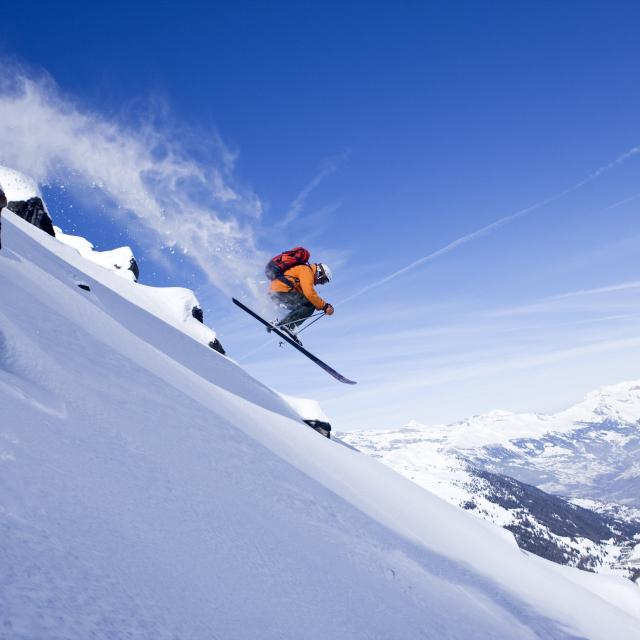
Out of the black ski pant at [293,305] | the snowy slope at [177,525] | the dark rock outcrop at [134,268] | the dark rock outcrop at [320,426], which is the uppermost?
the dark rock outcrop at [134,268]

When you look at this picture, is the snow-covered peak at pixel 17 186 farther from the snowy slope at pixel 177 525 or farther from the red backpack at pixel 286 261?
the red backpack at pixel 286 261

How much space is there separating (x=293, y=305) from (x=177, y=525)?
39.2 feet

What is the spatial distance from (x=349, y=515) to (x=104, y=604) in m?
5.67

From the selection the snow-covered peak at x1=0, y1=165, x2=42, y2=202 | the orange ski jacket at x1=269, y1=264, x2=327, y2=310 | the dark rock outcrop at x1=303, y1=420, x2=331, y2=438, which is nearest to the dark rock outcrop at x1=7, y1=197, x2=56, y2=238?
the snow-covered peak at x1=0, y1=165, x2=42, y2=202

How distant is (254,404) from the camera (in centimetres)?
1347

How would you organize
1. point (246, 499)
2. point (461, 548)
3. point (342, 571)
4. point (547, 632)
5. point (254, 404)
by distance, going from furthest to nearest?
point (254, 404)
point (461, 548)
point (547, 632)
point (246, 499)
point (342, 571)

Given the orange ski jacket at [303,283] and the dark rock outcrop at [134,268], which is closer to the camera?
the orange ski jacket at [303,283]

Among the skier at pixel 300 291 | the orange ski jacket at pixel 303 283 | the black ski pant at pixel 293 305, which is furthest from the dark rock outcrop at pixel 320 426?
the orange ski jacket at pixel 303 283

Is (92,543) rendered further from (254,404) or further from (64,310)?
(254,404)

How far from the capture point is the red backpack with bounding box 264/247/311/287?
48.8 ft

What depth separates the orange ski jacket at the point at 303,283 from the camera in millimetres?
14578

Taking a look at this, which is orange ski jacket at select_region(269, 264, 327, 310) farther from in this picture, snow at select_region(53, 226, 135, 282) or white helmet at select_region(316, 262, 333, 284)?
snow at select_region(53, 226, 135, 282)

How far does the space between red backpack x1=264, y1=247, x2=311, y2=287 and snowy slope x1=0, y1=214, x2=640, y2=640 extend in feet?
16.3

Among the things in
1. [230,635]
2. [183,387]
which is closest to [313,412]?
[183,387]
